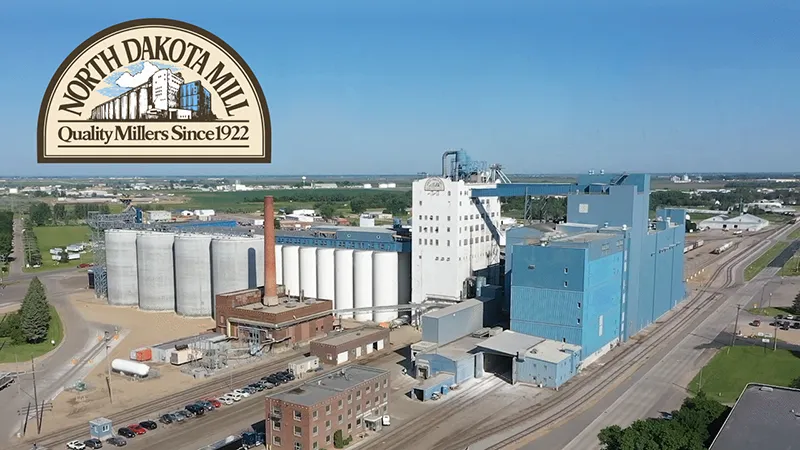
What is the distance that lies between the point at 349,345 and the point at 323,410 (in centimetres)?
1685

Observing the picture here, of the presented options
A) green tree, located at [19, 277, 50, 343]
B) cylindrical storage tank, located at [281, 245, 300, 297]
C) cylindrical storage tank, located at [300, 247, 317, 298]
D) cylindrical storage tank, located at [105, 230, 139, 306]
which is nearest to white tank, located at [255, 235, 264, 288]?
cylindrical storage tank, located at [281, 245, 300, 297]

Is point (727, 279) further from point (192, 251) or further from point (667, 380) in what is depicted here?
point (192, 251)

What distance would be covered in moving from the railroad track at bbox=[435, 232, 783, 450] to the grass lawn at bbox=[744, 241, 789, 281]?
1046 inches

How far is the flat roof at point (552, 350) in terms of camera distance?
4462 cm

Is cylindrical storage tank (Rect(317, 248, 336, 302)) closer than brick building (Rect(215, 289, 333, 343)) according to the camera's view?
No

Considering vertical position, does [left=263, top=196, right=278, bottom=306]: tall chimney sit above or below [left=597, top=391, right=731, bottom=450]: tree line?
above

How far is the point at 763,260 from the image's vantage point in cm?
10100

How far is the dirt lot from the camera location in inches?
1587

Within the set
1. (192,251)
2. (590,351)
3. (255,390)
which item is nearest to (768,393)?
(590,351)

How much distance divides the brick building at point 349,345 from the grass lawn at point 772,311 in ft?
139

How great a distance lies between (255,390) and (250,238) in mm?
25473

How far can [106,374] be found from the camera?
4784 cm

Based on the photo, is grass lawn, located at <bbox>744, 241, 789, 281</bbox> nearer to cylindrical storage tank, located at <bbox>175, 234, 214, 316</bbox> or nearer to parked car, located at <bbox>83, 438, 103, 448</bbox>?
cylindrical storage tank, located at <bbox>175, 234, 214, 316</bbox>

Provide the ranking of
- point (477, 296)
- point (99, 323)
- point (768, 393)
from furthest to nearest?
point (99, 323) < point (477, 296) < point (768, 393)
